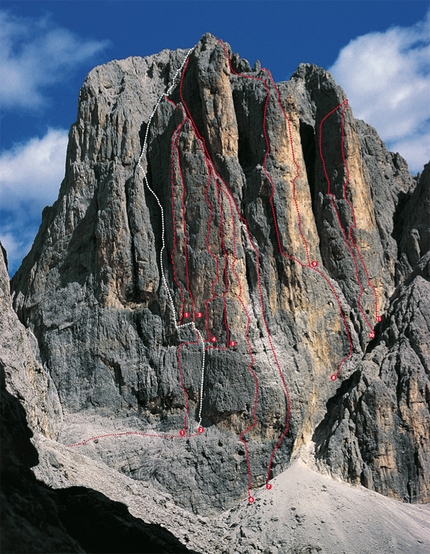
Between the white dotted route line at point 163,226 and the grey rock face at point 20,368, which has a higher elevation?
the white dotted route line at point 163,226

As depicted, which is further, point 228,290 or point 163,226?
point 163,226

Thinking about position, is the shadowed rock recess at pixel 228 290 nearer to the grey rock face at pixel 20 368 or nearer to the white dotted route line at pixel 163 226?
the white dotted route line at pixel 163 226

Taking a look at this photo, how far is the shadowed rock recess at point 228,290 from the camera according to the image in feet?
107

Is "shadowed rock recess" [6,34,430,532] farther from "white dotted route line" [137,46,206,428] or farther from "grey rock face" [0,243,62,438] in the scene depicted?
"grey rock face" [0,243,62,438]

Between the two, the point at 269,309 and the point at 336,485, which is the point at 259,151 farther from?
the point at 336,485

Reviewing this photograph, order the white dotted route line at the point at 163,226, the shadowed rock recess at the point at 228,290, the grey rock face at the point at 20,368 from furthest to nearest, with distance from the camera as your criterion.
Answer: the white dotted route line at the point at 163,226
the shadowed rock recess at the point at 228,290
the grey rock face at the point at 20,368

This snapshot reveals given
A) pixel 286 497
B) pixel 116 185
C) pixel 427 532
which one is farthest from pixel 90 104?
pixel 427 532

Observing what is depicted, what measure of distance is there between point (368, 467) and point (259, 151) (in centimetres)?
1362

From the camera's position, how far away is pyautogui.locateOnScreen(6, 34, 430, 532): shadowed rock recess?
32469mm

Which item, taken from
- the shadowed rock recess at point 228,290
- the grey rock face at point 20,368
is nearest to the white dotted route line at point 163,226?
the shadowed rock recess at point 228,290

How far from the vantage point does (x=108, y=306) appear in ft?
117

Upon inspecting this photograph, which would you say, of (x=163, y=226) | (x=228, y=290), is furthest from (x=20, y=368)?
(x=163, y=226)

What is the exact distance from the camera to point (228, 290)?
35.0 meters

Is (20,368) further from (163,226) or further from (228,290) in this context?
(163,226)
